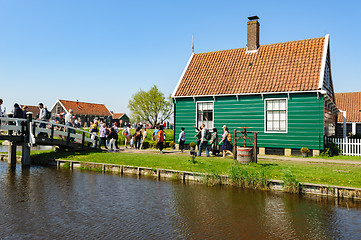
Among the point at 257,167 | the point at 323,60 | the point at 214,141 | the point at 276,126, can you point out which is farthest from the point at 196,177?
the point at 323,60

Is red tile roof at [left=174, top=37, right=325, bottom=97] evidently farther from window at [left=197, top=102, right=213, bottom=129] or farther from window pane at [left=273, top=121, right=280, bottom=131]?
window pane at [left=273, top=121, right=280, bottom=131]

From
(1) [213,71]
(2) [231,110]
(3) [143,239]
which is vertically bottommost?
(3) [143,239]

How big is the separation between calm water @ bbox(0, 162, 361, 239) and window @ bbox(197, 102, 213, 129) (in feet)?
29.3

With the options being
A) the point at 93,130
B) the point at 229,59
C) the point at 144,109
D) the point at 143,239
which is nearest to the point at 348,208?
the point at 143,239

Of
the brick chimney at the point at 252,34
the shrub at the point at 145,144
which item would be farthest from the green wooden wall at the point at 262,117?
the brick chimney at the point at 252,34

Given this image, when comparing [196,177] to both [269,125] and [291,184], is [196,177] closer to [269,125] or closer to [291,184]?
[291,184]

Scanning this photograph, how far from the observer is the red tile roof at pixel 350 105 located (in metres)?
31.4

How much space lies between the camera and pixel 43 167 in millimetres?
15938

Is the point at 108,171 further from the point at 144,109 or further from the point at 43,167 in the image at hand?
the point at 144,109

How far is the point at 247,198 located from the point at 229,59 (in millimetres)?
13407

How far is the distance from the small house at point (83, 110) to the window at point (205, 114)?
163ft

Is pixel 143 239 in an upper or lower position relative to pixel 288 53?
lower

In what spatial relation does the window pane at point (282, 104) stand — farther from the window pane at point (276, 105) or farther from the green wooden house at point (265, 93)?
the window pane at point (276, 105)

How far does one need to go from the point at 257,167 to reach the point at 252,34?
1144cm
